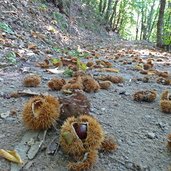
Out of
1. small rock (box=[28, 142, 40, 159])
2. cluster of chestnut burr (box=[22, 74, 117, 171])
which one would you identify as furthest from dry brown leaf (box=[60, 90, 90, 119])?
small rock (box=[28, 142, 40, 159])

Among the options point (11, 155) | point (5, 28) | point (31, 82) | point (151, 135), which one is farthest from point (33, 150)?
point (5, 28)

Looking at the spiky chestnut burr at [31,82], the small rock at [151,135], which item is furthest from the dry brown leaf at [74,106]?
the spiky chestnut burr at [31,82]

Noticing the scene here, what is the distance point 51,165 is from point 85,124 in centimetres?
28

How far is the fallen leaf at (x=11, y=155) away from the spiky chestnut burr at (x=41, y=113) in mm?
211

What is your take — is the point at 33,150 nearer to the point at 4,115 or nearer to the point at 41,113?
the point at 41,113

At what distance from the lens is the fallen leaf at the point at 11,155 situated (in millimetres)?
1547

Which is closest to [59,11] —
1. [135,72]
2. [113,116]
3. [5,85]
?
[135,72]

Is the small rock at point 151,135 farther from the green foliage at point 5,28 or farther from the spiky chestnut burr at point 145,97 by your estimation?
the green foliage at point 5,28

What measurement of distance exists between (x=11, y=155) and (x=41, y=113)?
28cm

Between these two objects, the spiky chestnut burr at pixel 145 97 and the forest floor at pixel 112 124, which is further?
the spiky chestnut burr at pixel 145 97

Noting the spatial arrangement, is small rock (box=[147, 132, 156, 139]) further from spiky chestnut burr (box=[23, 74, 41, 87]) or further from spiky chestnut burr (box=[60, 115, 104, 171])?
spiky chestnut burr (box=[23, 74, 41, 87])

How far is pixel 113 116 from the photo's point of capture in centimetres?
221

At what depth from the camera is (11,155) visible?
1.57m

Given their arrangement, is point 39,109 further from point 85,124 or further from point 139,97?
point 139,97
